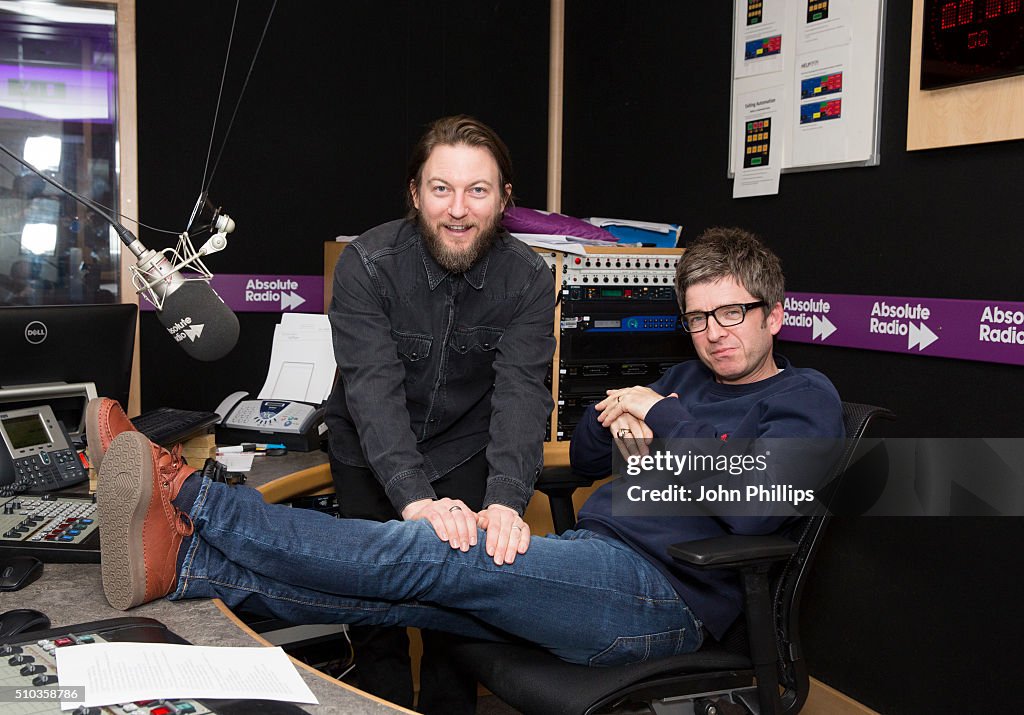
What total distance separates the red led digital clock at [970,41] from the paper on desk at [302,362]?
1.88 meters

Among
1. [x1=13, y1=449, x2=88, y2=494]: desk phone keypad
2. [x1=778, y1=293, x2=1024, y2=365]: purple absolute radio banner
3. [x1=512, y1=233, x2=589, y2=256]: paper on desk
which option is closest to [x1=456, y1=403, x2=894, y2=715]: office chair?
[x1=778, y1=293, x2=1024, y2=365]: purple absolute radio banner

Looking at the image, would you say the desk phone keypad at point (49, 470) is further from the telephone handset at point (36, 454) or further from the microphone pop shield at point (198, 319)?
the microphone pop shield at point (198, 319)

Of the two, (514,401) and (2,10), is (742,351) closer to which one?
(514,401)

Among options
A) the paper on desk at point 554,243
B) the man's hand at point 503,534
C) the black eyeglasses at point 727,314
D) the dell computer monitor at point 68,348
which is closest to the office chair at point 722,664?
the man's hand at point 503,534

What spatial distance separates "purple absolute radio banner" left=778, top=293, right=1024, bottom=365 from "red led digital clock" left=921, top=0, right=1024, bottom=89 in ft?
1.87

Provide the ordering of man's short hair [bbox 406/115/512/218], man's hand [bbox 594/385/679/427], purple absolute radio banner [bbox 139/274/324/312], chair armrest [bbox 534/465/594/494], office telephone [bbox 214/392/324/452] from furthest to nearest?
purple absolute radio banner [bbox 139/274/324/312] < office telephone [bbox 214/392/324/452] < chair armrest [bbox 534/465/594/494] < man's short hair [bbox 406/115/512/218] < man's hand [bbox 594/385/679/427]

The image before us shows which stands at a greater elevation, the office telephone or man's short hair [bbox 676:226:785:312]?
man's short hair [bbox 676:226:785:312]

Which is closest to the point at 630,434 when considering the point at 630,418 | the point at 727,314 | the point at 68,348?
the point at 630,418

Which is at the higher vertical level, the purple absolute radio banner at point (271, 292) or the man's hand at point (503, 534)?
the purple absolute radio banner at point (271, 292)

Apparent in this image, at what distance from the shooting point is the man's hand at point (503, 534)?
5.26 ft

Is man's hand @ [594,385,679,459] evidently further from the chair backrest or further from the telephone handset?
the telephone handset

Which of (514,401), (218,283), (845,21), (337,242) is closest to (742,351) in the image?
(514,401)

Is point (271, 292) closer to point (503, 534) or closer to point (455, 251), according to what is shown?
point (455, 251)

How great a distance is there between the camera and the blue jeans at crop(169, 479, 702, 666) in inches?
57.5
